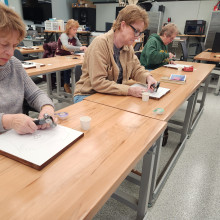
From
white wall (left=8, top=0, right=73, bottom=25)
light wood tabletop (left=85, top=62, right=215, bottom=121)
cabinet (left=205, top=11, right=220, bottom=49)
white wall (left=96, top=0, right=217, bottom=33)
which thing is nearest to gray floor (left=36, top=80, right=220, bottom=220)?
light wood tabletop (left=85, top=62, right=215, bottom=121)

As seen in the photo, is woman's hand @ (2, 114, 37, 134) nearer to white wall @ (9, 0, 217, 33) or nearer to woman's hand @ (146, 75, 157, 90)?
woman's hand @ (146, 75, 157, 90)

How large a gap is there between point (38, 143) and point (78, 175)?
22 cm

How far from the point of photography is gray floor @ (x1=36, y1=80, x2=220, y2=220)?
1.33 metres

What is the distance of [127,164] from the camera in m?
0.69

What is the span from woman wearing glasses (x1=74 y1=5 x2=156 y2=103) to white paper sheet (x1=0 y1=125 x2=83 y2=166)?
0.61 m

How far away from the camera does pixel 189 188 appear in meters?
1.56

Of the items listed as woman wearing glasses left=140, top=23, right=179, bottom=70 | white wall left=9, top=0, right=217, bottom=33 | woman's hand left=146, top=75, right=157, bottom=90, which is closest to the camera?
woman's hand left=146, top=75, right=157, bottom=90

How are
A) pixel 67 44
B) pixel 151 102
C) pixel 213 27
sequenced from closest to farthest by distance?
pixel 151 102, pixel 67 44, pixel 213 27

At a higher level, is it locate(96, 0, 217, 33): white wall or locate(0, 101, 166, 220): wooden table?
locate(96, 0, 217, 33): white wall

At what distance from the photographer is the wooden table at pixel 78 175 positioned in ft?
1.65

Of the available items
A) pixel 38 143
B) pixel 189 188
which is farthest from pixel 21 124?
pixel 189 188

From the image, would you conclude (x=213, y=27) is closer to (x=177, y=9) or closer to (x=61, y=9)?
(x=177, y=9)

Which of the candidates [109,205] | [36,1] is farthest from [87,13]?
[109,205]

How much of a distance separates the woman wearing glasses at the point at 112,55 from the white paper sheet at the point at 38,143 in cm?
61
